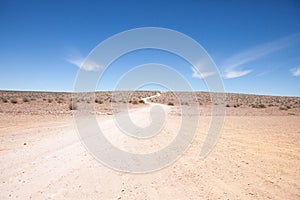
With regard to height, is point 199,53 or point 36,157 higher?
point 199,53

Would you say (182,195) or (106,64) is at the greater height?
(106,64)

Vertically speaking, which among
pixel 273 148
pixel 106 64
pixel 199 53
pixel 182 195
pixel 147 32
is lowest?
pixel 182 195

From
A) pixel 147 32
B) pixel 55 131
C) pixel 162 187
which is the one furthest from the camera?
pixel 147 32

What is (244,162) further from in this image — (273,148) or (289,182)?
(273,148)

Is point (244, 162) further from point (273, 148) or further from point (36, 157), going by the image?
point (36, 157)

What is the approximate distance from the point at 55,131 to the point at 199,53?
8.10 meters

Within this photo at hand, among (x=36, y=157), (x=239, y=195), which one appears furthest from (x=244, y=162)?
(x=36, y=157)

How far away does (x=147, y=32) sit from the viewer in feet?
47.1

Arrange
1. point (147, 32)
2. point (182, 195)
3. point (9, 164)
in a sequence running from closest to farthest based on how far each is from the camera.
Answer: point (182, 195) < point (9, 164) < point (147, 32)

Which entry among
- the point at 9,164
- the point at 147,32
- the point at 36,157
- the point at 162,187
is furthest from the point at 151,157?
the point at 147,32

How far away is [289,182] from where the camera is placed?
4.92 meters

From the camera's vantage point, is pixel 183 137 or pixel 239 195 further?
pixel 183 137

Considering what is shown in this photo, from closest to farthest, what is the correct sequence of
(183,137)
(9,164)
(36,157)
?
(9,164)
(36,157)
(183,137)

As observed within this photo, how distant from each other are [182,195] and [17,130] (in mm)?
8746
